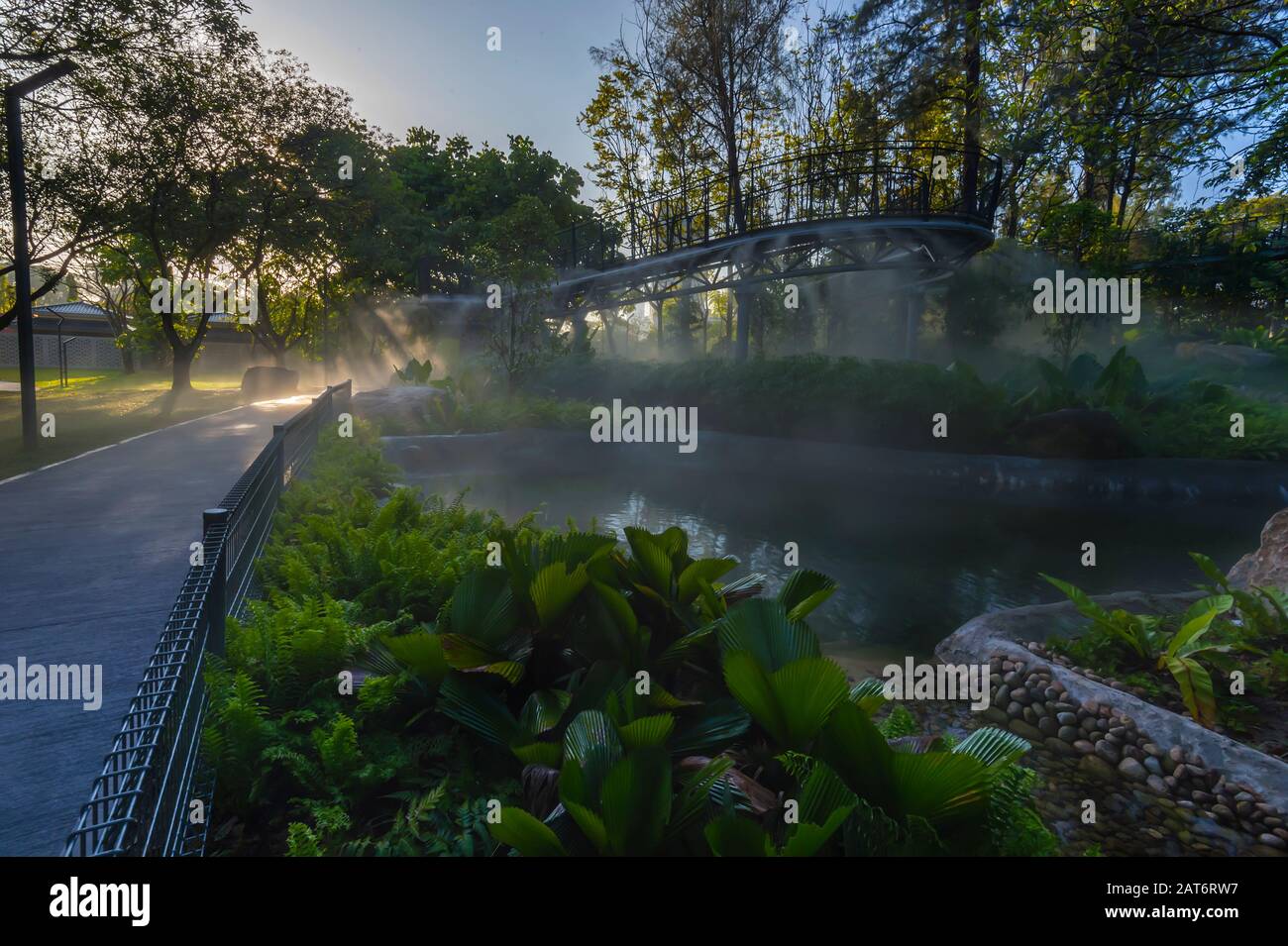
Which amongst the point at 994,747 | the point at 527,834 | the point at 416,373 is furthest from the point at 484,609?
the point at 416,373

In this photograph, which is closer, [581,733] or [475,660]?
[581,733]

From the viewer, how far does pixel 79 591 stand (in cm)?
484

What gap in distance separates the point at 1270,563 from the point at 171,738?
8.75m

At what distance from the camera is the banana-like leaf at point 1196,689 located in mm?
4703

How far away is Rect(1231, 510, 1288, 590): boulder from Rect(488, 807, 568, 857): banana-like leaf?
23.2 ft

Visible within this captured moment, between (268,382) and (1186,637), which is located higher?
(268,382)

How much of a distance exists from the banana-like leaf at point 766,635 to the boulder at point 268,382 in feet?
94.9

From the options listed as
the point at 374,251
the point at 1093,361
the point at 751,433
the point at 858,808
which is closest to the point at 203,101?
the point at 374,251

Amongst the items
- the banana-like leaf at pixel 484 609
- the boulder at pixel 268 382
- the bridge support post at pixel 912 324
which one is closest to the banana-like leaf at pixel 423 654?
the banana-like leaf at pixel 484 609

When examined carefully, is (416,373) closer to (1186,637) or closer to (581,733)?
(1186,637)

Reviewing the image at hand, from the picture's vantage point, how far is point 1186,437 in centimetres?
1533

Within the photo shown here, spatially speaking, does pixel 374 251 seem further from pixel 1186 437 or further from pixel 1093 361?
pixel 1186 437

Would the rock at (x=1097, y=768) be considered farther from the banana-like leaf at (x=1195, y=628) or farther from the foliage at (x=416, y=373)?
the foliage at (x=416, y=373)

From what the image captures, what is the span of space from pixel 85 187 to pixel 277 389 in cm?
1582
